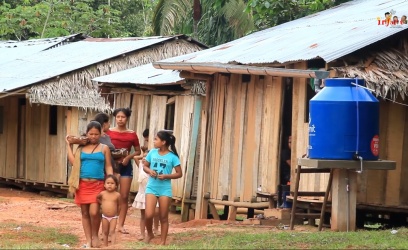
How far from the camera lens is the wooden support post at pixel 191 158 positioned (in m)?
15.2

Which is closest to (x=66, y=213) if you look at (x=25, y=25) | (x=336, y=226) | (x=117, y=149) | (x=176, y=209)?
(x=176, y=209)

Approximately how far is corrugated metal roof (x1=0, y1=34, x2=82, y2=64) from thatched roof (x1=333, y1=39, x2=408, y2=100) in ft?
47.4

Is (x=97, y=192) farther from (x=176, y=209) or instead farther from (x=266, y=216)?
(x=176, y=209)

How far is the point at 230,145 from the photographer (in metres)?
14.3

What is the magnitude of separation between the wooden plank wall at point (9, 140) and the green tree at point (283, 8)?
21.1 ft

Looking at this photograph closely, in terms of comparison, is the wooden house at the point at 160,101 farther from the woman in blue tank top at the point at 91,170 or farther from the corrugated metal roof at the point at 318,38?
the woman in blue tank top at the point at 91,170

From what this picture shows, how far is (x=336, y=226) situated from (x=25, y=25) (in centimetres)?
2362

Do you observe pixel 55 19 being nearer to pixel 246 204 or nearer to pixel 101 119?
pixel 246 204

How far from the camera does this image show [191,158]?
1534cm

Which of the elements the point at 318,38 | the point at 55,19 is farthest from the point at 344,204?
the point at 55,19

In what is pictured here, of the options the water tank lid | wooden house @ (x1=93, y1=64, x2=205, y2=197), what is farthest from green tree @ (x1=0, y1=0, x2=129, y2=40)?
the water tank lid

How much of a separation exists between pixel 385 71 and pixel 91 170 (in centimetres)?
400

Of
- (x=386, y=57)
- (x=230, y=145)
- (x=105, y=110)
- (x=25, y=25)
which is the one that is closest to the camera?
(x=386, y=57)

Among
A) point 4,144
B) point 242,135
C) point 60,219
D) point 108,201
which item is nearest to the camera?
point 108,201
